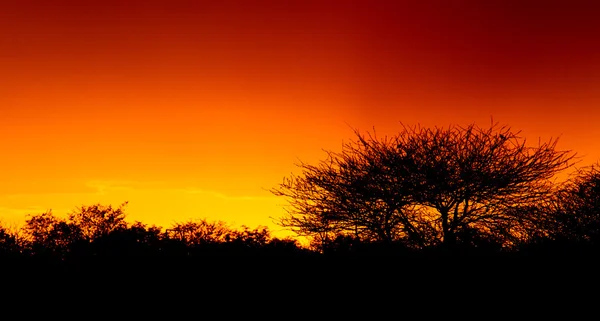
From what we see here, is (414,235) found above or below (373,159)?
below

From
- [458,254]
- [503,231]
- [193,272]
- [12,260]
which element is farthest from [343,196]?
[12,260]

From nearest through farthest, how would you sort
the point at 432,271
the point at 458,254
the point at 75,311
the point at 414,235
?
the point at 75,311, the point at 432,271, the point at 458,254, the point at 414,235

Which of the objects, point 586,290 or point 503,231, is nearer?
point 586,290

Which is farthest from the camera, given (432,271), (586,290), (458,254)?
(458,254)

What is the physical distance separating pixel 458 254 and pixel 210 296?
21.5ft

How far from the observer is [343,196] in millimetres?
26172

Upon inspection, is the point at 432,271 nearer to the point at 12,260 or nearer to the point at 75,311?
the point at 75,311

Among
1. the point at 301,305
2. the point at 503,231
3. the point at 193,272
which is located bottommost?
the point at 301,305

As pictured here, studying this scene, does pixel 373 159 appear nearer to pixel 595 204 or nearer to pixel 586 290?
pixel 595 204

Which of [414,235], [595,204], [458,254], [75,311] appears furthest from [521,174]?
[75,311]

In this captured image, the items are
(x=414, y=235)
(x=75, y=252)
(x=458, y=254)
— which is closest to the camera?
(x=458, y=254)

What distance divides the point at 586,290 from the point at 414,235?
1180 centimetres

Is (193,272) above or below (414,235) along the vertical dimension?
below

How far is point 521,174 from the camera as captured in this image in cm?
2584
